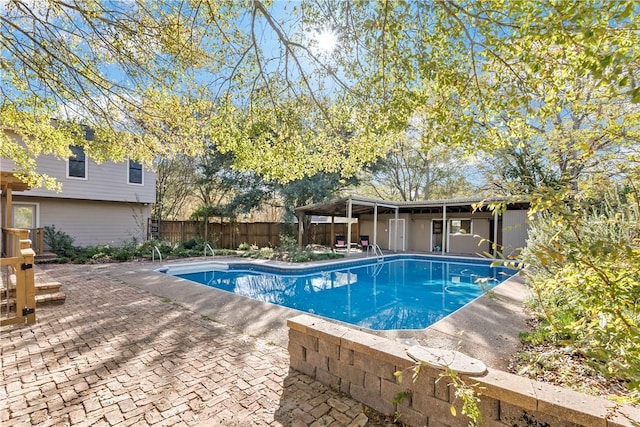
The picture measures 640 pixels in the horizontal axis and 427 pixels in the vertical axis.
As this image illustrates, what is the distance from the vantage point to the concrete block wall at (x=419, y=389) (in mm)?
1670

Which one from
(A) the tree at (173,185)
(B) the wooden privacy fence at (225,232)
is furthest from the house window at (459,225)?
(A) the tree at (173,185)

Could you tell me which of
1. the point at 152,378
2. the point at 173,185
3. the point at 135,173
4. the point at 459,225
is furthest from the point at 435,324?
the point at 173,185

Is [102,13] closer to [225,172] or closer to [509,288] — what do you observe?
[509,288]

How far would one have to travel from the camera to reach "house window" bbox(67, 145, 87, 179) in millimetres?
11789

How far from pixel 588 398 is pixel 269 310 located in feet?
14.0

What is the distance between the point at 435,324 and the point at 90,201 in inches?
564

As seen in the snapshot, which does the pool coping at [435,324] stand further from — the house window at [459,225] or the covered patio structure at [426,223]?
the house window at [459,225]

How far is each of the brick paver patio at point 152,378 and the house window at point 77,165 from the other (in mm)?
9625

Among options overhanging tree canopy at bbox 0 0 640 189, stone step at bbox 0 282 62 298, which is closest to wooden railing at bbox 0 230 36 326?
stone step at bbox 0 282 62 298

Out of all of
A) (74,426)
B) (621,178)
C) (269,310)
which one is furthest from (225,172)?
(621,178)

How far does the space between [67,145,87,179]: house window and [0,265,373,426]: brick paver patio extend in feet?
31.6

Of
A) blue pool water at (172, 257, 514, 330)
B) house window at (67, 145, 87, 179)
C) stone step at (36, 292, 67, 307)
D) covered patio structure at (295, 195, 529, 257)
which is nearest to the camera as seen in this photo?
stone step at (36, 292, 67, 307)

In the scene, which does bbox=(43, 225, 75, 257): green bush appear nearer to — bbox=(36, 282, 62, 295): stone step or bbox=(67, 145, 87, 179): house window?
bbox=(67, 145, 87, 179): house window

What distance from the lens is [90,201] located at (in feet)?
42.2
